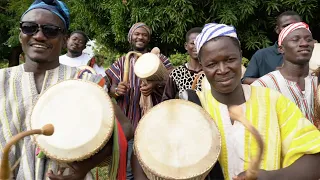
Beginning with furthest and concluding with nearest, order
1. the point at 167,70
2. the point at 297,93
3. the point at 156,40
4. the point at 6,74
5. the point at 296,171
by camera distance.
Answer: the point at 156,40 → the point at 167,70 → the point at 297,93 → the point at 6,74 → the point at 296,171

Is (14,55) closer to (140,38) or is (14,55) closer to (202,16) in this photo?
(202,16)

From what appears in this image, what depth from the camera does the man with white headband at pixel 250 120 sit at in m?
1.96

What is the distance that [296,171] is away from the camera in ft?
6.34

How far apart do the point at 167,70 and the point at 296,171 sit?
284 cm

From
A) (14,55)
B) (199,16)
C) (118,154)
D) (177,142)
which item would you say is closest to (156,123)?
(177,142)

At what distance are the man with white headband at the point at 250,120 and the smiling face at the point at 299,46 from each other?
1250 millimetres

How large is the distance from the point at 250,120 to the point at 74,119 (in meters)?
0.86

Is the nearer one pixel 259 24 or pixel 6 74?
pixel 6 74

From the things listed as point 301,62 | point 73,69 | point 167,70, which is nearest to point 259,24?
point 167,70

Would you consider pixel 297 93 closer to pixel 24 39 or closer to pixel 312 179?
pixel 312 179

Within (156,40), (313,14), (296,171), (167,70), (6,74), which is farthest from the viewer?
(156,40)

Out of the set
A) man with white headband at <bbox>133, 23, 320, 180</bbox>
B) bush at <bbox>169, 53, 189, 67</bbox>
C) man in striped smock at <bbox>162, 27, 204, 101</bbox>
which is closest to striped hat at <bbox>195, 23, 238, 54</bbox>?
man with white headband at <bbox>133, 23, 320, 180</bbox>

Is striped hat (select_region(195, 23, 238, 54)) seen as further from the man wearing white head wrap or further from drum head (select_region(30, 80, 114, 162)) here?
drum head (select_region(30, 80, 114, 162))

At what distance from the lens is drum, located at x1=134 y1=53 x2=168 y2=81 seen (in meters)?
4.30
